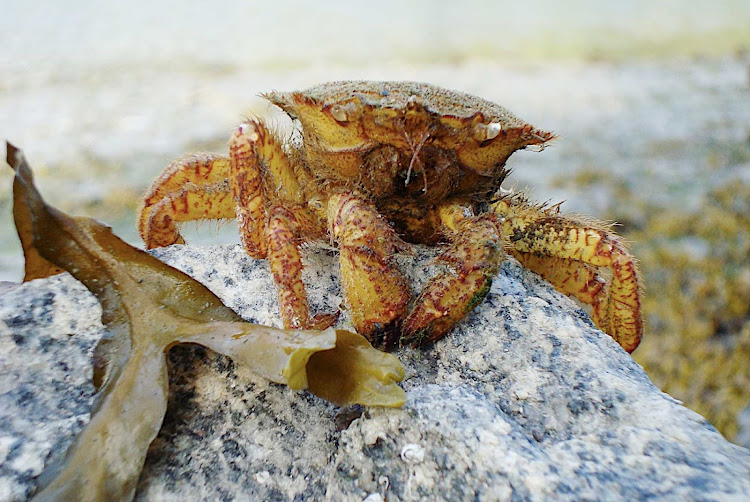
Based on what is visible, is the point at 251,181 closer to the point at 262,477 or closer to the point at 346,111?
the point at 346,111

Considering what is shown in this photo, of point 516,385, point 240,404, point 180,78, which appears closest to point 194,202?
point 240,404

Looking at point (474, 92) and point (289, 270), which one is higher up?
point (289, 270)

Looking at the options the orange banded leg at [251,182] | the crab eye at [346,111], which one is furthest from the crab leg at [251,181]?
the crab eye at [346,111]

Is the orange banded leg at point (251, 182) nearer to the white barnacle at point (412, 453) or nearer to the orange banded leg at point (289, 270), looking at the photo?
the orange banded leg at point (289, 270)

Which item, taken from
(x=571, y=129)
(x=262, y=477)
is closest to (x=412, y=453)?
(x=262, y=477)

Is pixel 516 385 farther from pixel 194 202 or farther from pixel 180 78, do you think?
pixel 180 78

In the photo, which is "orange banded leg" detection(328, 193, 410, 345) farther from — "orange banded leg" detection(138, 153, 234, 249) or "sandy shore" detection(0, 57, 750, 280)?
"sandy shore" detection(0, 57, 750, 280)
